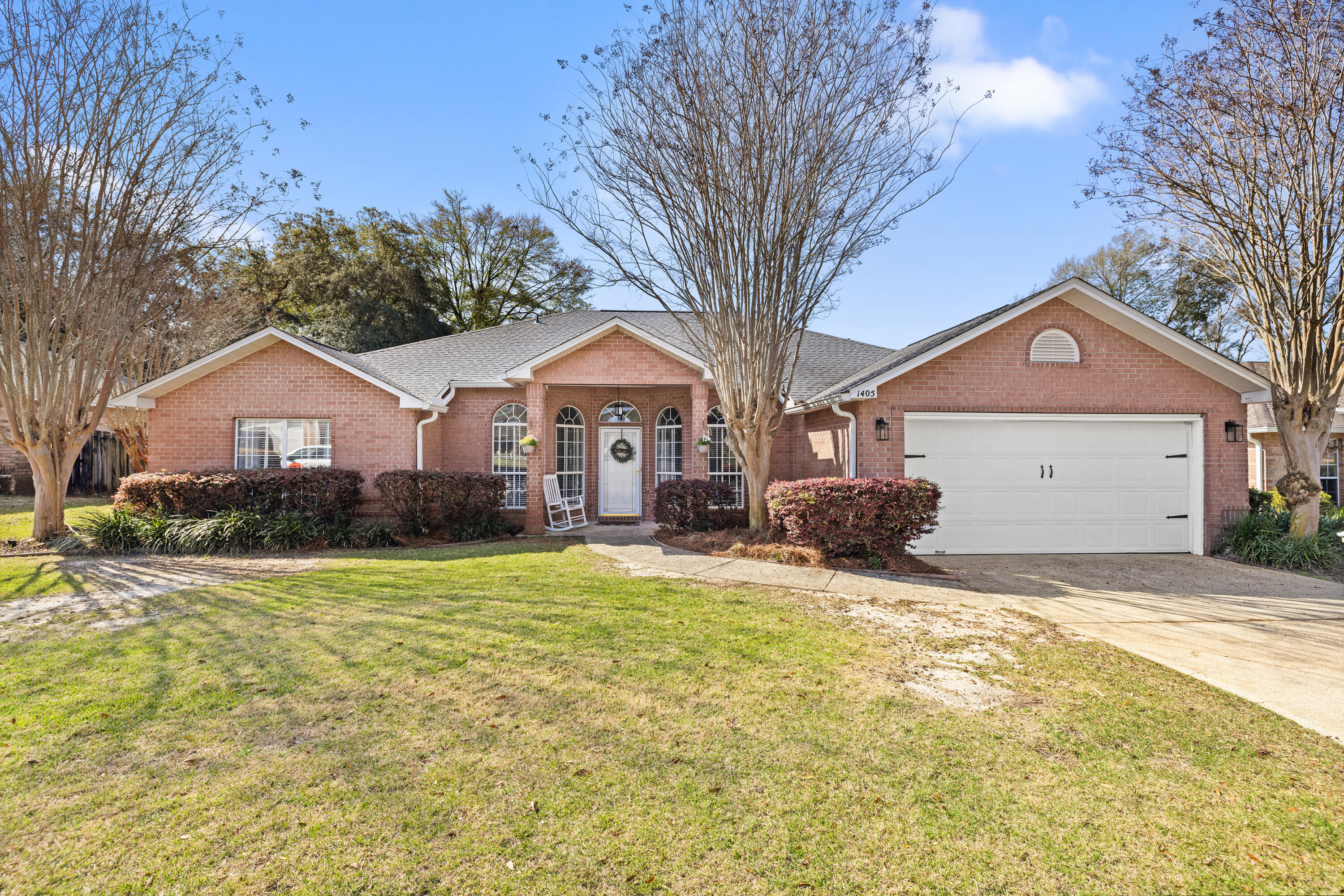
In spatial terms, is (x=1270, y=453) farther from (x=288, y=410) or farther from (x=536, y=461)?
(x=288, y=410)

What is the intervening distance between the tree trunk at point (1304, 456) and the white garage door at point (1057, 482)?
1167mm

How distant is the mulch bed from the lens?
8.89 meters

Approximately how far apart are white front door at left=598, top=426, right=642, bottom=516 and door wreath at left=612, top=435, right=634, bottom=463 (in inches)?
1.3

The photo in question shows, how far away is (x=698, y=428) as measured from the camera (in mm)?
12922

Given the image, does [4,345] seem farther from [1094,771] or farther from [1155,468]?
[1155,468]

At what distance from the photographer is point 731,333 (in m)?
10.5

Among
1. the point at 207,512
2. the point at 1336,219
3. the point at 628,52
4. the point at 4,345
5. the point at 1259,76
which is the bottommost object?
the point at 207,512

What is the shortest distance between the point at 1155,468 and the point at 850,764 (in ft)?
34.6

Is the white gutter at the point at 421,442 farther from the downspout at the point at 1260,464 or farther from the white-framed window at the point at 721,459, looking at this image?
the downspout at the point at 1260,464

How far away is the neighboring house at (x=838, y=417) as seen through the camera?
425 inches

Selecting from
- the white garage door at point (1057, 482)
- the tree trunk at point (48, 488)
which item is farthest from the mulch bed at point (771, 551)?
the tree trunk at point (48, 488)

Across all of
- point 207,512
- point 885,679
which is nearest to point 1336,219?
point 885,679

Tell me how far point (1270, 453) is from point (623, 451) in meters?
17.1

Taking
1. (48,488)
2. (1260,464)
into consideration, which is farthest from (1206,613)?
(48,488)
